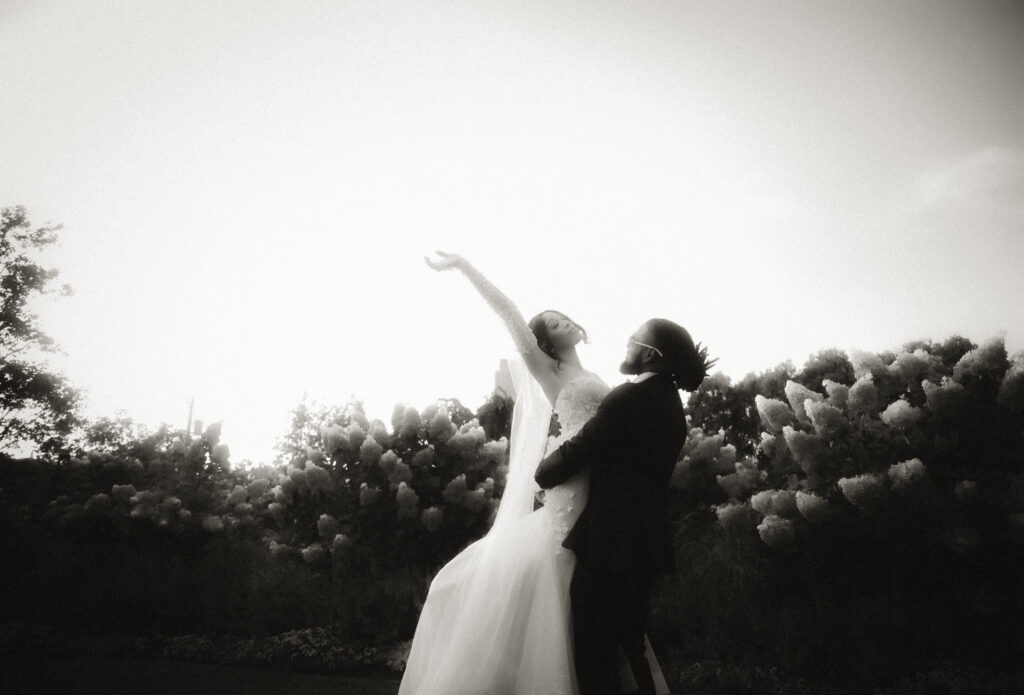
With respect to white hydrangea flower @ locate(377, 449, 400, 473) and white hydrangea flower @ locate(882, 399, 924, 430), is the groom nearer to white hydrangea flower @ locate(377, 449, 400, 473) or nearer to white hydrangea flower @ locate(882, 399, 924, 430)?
white hydrangea flower @ locate(882, 399, 924, 430)

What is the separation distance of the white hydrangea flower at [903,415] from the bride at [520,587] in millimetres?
4607

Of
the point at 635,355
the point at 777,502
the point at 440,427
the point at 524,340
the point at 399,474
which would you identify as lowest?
the point at 777,502

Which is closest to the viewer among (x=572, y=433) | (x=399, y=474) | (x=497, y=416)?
(x=572, y=433)

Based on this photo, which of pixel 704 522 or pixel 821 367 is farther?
pixel 821 367

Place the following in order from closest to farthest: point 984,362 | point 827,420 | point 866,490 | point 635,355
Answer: point 635,355
point 866,490
point 984,362
point 827,420

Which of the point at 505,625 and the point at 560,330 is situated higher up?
the point at 560,330

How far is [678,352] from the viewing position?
2535mm

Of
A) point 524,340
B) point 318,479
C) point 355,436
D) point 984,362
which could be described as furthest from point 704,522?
point 524,340

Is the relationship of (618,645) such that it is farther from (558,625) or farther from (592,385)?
(592,385)

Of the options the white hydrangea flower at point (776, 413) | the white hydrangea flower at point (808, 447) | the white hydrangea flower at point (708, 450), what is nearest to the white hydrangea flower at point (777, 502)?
the white hydrangea flower at point (808, 447)

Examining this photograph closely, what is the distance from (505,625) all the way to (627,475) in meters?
0.84

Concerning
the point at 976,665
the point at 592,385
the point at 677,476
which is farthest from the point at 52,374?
the point at 976,665

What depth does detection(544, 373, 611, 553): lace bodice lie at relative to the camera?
262cm

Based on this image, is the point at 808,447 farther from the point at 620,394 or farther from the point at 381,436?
the point at 381,436
